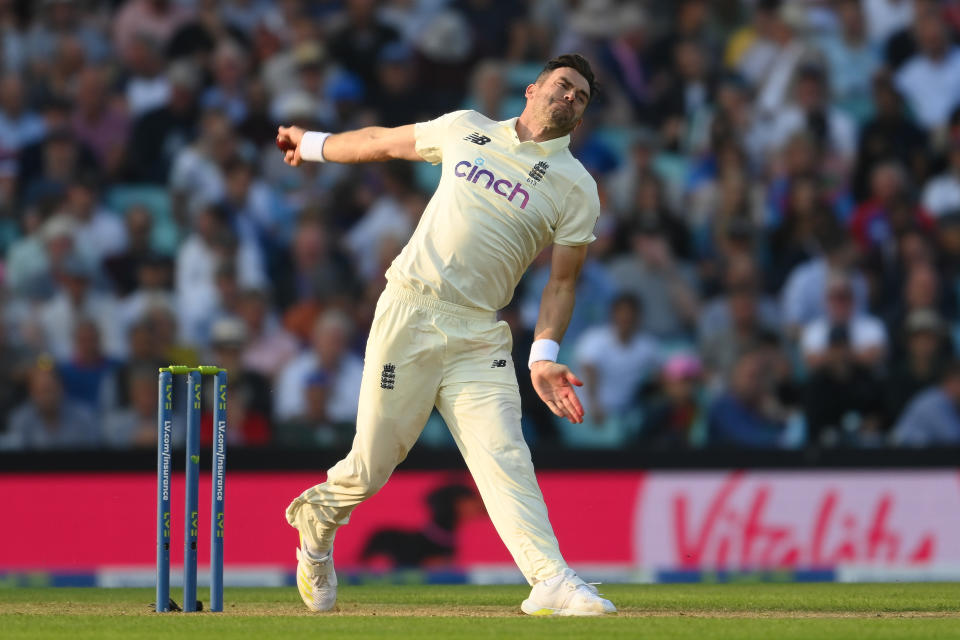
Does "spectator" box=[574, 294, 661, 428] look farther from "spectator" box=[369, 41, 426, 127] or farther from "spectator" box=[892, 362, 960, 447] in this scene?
"spectator" box=[369, 41, 426, 127]

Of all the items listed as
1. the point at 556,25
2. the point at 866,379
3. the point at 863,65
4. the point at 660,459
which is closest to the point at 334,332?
the point at 660,459

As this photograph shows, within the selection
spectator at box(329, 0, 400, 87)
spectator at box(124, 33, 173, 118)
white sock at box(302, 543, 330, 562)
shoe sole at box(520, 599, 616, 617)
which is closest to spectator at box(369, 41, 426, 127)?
spectator at box(329, 0, 400, 87)

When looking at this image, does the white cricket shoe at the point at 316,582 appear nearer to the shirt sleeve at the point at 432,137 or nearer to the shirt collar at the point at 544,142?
the shirt sleeve at the point at 432,137

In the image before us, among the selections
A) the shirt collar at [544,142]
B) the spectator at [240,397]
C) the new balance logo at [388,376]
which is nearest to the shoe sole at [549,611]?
the new balance logo at [388,376]

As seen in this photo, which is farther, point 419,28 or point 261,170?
point 419,28

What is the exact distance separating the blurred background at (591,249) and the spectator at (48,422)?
19 millimetres

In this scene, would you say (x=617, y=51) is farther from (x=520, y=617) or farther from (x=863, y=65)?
(x=520, y=617)

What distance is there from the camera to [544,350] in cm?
655

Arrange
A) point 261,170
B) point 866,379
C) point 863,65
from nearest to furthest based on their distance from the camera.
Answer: point 866,379, point 261,170, point 863,65

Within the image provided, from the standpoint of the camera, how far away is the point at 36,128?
13805 mm

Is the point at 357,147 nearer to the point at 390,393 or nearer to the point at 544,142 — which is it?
the point at 544,142

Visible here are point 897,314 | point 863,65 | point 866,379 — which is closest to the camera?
point 866,379

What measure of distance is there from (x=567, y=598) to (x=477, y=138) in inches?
76.9

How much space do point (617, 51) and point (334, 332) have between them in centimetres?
432
